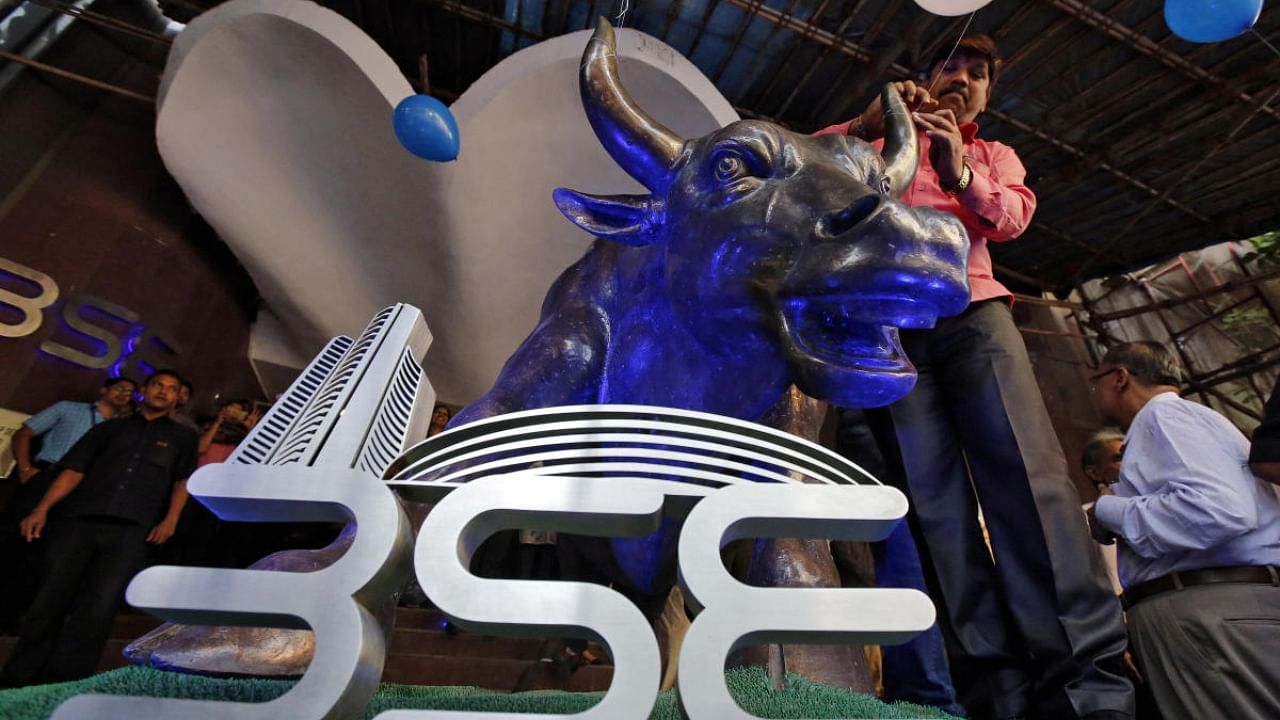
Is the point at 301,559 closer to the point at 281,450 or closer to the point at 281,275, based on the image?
the point at 281,450

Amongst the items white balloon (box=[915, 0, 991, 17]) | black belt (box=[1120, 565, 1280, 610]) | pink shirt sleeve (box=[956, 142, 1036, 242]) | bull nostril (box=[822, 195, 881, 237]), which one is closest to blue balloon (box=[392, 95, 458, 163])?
white balloon (box=[915, 0, 991, 17])

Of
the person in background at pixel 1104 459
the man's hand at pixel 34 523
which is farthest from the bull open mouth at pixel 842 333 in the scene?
the man's hand at pixel 34 523

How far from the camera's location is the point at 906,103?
1.50m

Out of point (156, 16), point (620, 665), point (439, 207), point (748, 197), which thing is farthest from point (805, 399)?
point (156, 16)

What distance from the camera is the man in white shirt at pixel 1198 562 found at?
1487 mm

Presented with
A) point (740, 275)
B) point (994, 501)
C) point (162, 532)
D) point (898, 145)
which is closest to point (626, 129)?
point (740, 275)

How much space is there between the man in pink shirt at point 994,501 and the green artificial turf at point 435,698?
51 centimetres

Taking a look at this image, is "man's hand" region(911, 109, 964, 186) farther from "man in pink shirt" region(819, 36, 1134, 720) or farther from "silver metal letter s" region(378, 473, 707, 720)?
"silver metal letter s" region(378, 473, 707, 720)

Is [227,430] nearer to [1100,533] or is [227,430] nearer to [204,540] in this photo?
[204,540]

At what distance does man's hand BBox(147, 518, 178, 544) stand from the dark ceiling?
2957 mm

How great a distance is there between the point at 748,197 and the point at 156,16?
597cm

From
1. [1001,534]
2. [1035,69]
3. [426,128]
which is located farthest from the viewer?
[1035,69]

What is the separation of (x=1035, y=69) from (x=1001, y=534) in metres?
4.54

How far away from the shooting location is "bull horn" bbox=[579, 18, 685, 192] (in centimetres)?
117
